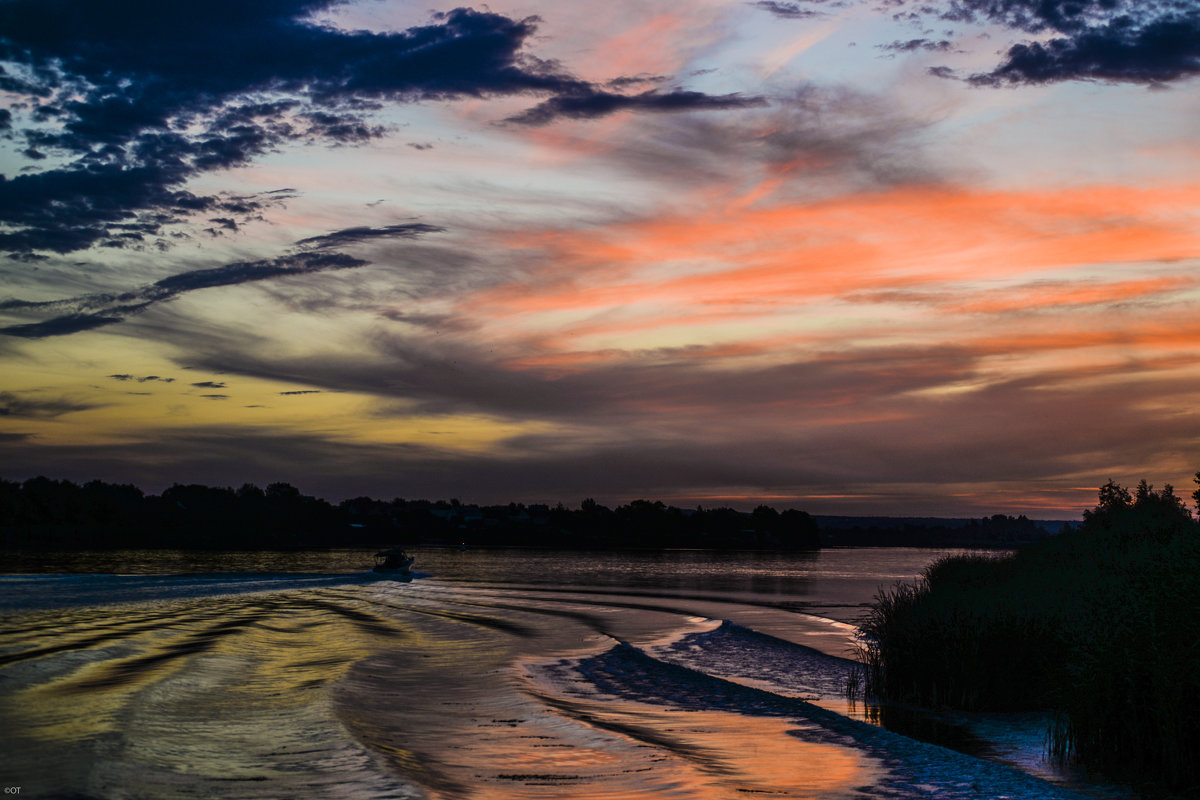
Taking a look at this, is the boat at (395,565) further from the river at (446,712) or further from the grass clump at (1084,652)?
the grass clump at (1084,652)

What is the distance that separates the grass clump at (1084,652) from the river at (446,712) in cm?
140

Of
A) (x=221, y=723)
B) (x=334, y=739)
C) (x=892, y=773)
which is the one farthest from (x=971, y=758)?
(x=221, y=723)

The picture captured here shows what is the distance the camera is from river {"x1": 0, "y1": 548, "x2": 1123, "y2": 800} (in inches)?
606

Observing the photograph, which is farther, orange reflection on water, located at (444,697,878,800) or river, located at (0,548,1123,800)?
river, located at (0,548,1123,800)

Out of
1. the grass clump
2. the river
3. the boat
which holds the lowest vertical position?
the boat

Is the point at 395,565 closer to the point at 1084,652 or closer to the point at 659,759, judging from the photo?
the point at 659,759

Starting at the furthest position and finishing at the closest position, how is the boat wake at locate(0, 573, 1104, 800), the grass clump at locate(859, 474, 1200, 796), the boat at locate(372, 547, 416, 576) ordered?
the boat at locate(372, 547, 416, 576) < the boat wake at locate(0, 573, 1104, 800) < the grass clump at locate(859, 474, 1200, 796)

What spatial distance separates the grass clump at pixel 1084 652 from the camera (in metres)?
15.1

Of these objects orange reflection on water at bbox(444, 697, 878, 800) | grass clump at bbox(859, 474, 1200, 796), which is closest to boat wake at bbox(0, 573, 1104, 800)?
orange reflection on water at bbox(444, 697, 878, 800)

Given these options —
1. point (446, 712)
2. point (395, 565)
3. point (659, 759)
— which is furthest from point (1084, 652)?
point (395, 565)

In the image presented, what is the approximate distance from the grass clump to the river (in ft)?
4.61

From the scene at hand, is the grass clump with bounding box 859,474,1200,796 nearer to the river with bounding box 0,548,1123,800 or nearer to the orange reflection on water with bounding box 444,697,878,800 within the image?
the river with bounding box 0,548,1123,800

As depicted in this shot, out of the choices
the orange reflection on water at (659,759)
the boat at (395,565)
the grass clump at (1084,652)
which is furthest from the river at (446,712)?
the boat at (395,565)

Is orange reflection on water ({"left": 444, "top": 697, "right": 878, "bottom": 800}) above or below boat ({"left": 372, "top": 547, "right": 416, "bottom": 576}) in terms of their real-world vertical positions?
above
